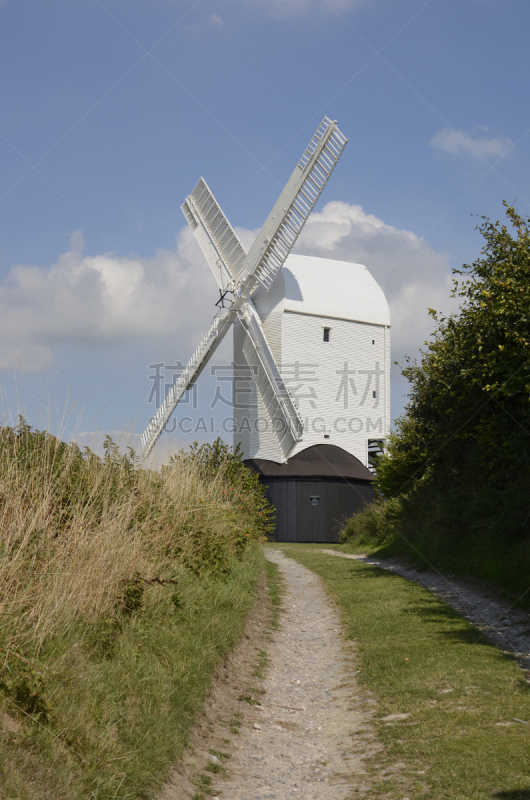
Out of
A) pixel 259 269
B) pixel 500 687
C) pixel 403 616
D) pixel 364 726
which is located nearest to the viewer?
pixel 364 726

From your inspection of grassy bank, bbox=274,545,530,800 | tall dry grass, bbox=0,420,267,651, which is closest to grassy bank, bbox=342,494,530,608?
grassy bank, bbox=274,545,530,800

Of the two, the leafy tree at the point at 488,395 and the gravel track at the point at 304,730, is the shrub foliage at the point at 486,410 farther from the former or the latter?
the gravel track at the point at 304,730

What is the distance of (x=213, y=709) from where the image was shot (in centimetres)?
511

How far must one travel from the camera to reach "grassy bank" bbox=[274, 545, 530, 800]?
12.1ft

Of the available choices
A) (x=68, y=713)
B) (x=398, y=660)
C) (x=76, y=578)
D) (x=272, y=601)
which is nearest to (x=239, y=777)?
(x=68, y=713)

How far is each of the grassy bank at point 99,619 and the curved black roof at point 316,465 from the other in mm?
17997

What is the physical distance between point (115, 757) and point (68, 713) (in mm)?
359

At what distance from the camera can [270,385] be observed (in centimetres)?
2520

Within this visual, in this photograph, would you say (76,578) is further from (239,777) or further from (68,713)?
(239,777)

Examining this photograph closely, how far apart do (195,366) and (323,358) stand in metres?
5.49

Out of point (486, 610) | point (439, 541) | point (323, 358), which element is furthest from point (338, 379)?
point (486, 610)

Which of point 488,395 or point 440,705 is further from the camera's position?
point 488,395

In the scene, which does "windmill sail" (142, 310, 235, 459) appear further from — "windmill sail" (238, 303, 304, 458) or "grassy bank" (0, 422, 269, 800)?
"grassy bank" (0, 422, 269, 800)

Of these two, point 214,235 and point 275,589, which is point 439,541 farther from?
point 214,235
